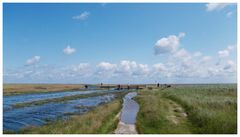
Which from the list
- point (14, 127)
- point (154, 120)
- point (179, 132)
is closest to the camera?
point (179, 132)

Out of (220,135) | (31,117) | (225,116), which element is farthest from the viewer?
(31,117)

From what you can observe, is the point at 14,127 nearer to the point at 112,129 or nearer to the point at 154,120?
the point at 112,129

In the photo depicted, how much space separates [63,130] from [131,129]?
576cm

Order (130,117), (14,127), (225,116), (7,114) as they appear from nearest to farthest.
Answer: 1. (225,116)
2. (14,127)
3. (130,117)
4. (7,114)

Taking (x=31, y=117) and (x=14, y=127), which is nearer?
(x=14, y=127)

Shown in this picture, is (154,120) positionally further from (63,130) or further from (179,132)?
(63,130)

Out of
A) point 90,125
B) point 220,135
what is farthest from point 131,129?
point 220,135

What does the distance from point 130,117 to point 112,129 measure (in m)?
7.61

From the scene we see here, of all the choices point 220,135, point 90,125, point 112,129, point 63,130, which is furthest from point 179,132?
point 63,130

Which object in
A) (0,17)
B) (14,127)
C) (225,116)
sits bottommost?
(14,127)

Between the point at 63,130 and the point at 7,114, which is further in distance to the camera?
the point at 7,114

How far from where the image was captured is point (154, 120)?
26.7 m

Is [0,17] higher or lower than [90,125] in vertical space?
higher

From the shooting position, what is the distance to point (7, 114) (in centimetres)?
3897
